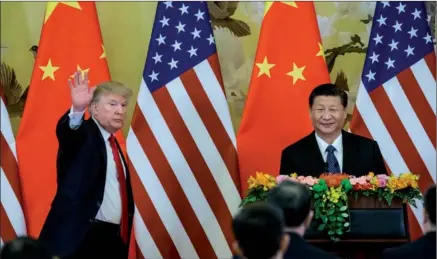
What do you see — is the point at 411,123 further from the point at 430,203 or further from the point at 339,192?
the point at 430,203

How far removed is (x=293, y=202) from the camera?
9.86 feet

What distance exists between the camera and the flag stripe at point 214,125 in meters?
5.38

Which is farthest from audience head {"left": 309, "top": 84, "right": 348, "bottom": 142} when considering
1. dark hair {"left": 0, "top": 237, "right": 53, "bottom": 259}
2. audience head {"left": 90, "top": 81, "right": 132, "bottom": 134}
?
dark hair {"left": 0, "top": 237, "right": 53, "bottom": 259}

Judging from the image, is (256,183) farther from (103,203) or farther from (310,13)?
(310,13)

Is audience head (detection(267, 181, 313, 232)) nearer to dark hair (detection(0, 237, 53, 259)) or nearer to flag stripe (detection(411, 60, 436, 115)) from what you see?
dark hair (detection(0, 237, 53, 259))

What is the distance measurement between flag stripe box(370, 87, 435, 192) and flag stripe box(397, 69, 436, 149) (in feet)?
0.43

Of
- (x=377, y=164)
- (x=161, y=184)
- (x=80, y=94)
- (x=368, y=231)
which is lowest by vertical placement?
(x=161, y=184)

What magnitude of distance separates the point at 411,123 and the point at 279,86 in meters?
0.93

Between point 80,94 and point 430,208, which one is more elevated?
point 80,94

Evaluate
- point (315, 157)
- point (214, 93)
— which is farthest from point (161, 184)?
point (315, 157)

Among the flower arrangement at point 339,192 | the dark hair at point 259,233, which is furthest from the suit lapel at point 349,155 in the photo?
the dark hair at point 259,233

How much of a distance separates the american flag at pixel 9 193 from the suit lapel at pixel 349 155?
2129mm

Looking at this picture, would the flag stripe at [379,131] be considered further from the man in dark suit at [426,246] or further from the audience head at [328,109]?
the man in dark suit at [426,246]

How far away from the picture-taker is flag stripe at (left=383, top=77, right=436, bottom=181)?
17.8 ft
